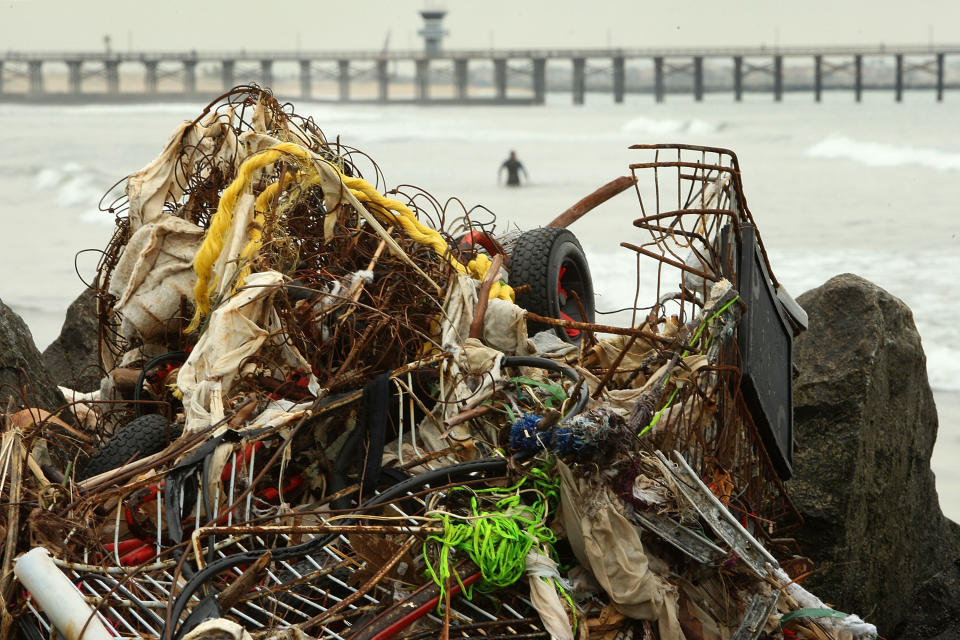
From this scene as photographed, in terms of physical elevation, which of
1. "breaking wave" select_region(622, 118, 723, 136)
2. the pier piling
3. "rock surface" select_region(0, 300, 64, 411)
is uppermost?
the pier piling

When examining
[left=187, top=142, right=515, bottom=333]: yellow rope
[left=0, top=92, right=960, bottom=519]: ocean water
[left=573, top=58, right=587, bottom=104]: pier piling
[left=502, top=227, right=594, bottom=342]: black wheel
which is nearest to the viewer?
[left=187, top=142, right=515, bottom=333]: yellow rope

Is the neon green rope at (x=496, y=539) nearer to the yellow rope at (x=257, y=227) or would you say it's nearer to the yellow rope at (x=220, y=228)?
the yellow rope at (x=257, y=227)

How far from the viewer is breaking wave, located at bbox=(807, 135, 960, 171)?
30.6 metres

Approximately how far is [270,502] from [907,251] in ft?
51.0

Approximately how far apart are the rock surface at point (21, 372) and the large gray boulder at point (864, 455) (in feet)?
10.3

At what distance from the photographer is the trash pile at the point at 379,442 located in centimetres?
269

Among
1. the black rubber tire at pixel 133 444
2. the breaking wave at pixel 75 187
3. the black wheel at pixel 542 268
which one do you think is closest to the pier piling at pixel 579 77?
the breaking wave at pixel 75 187

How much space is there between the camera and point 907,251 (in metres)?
16.8

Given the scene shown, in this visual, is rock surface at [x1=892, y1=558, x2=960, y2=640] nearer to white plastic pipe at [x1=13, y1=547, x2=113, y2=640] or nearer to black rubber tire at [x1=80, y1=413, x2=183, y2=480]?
black rubber tire at [x1=80, y1=413, x2=183, y2=480]

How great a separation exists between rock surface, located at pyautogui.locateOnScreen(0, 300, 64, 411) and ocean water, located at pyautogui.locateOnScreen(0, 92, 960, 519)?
199 inches

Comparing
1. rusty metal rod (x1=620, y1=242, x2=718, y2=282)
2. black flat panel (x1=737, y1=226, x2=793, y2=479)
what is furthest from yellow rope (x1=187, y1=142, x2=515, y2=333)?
black flat panel (x1=737, y1=226, x2=793, y2=479)

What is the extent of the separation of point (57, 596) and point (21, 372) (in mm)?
2178

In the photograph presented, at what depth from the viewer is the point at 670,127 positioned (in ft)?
169

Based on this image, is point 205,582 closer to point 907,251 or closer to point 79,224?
point 907,251
